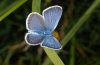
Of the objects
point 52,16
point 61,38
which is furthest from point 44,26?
point 61,38

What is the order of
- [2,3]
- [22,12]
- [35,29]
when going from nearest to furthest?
[35,29] < [2,3] < [22,12]

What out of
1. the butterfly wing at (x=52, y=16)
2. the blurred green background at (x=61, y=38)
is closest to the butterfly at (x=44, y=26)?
the butterfly wing at (x=52, y=16)

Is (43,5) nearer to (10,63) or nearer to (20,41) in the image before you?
(20,41)

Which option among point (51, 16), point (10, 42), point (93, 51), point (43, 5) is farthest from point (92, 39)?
point (51, 16)

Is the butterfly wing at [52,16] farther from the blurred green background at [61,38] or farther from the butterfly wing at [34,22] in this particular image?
the blurred green background at [61,38]

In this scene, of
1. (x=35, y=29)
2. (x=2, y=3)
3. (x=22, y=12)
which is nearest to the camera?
(x=35, y=29)

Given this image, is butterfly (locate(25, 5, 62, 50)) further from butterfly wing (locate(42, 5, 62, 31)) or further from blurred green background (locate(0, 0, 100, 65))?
blurred green background (locate(0, 0, 100, 65))

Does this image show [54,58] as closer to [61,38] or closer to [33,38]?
[33,38]

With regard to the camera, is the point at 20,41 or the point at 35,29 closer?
the point at 35,29
